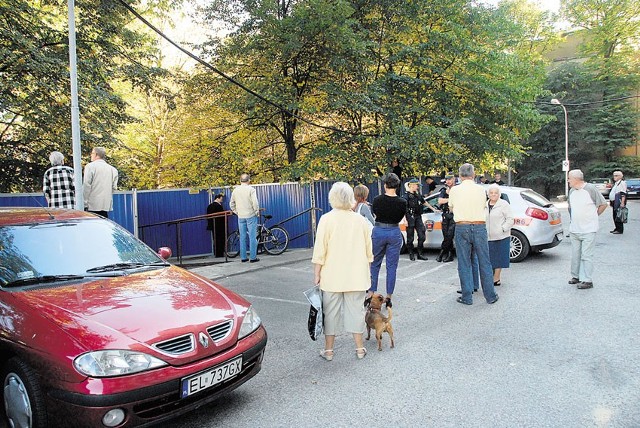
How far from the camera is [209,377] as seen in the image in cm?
313

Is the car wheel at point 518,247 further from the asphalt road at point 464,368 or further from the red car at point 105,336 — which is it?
the red car at point 105,336

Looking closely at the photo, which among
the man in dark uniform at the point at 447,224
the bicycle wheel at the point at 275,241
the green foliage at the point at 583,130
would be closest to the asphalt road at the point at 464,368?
the man in dark uniform at the point at 447,224

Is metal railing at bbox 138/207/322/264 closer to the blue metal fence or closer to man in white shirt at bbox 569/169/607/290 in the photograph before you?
the blue metal fence

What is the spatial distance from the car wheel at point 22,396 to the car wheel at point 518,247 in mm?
8611

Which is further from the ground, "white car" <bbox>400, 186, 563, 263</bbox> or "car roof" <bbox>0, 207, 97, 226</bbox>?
"car roof" <bbox>0, 207, 97, 226</bbox>

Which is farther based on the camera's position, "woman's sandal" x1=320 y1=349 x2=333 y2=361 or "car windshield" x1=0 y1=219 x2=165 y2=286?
"woman's sandal" x1=320 y1=349 x2=333 y2=361

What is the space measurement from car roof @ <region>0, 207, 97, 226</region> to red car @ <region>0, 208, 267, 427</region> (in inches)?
1.5

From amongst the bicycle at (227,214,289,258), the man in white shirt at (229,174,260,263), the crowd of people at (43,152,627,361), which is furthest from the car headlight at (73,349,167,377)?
the bicycle at (227,214,289,258)

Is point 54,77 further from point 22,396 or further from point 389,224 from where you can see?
point 22,396

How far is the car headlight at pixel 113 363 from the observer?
274 centimetres

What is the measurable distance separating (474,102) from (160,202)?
10709 millimetres

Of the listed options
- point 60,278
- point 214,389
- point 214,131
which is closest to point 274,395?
point 214,389

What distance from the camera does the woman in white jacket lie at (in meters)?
7.23

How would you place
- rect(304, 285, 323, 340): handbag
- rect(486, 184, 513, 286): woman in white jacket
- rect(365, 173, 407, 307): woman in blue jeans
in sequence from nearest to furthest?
rect(304, 285, 323, 340): handbag
rect(365, 173, 407, 307): woman in blue jeans
rect(486, 184, 513, 286): woman in white jacket
